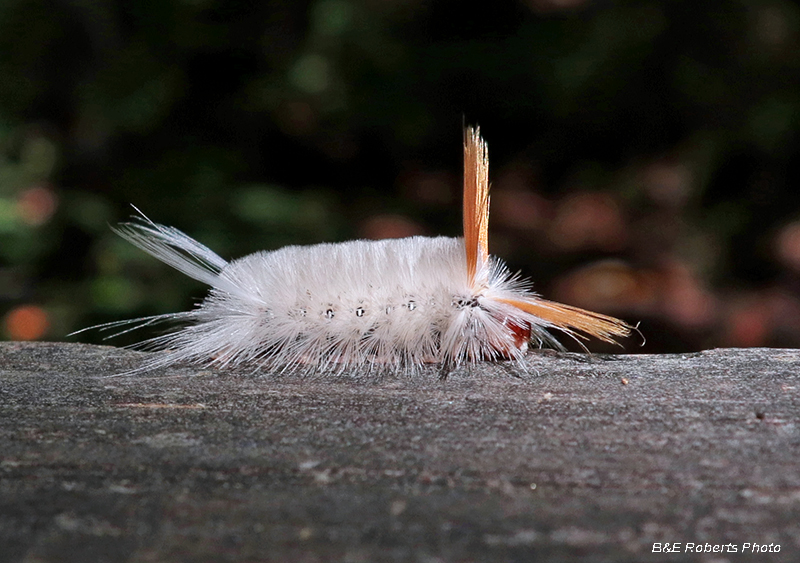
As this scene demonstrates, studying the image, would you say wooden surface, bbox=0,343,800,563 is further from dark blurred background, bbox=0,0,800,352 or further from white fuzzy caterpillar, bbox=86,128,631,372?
dark blurred background, bbox=0,0,800,352

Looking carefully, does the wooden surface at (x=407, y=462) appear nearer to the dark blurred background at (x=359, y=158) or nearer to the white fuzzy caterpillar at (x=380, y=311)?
the white fuzzy caterpillar at (x=380, y=311)

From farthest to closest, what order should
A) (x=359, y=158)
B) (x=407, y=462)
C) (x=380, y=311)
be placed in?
(x=359, y=158), (x=380, y=311), (x=407, y=462)

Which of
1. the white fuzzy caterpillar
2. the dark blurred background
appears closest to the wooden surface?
the white fuzzy caterpillar

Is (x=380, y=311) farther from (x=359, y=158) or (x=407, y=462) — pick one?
(x=359, y=158)

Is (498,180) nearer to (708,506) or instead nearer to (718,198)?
(718,198)

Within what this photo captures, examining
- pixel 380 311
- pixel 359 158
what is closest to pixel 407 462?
pixel 380 311

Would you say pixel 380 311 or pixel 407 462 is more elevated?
pixel 380 311
